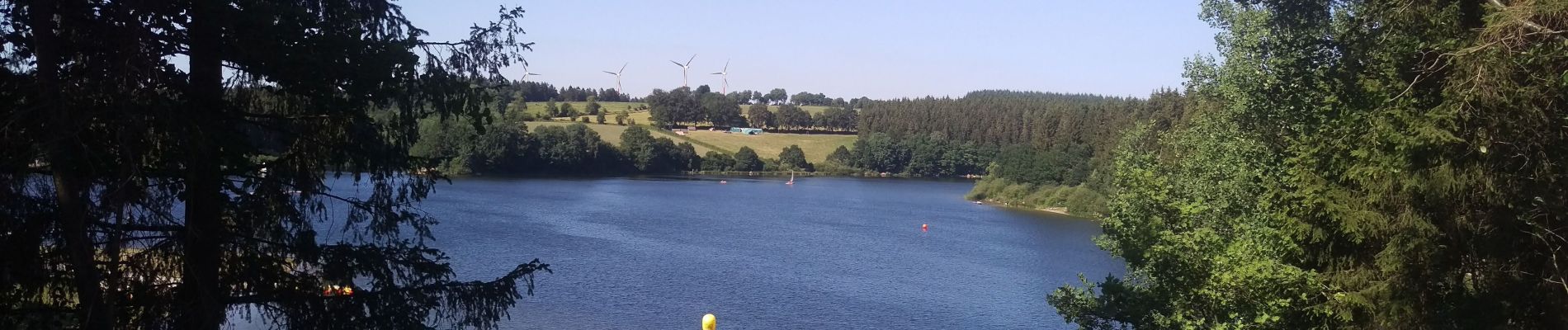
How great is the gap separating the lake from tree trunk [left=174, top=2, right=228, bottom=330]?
470 centimetres

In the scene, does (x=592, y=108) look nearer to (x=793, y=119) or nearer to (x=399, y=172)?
(x=793, y=119)

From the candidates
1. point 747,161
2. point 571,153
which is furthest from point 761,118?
point 571,153

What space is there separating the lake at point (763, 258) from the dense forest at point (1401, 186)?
265 inches


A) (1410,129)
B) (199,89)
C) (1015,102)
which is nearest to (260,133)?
(199,89)

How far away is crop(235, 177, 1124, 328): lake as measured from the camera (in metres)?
24.8

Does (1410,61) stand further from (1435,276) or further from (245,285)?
(245,285)

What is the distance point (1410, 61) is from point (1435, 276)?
5.13 feet

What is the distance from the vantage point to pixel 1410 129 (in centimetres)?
791

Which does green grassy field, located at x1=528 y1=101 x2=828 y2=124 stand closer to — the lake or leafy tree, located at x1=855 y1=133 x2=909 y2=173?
leafy tree, located at x1=855 y1=133 x2=909 y2=173

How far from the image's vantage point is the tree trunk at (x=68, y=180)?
5.57 m

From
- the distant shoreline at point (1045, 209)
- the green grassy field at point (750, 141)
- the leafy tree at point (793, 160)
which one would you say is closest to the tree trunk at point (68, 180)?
the distant shoreline at point (1045, 209)

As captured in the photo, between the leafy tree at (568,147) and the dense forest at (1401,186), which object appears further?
the leafy tree at (568,147)

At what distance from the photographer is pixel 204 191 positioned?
6.16 metres

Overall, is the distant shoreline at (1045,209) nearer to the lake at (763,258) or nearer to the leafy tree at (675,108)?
the lake at (763,258)
